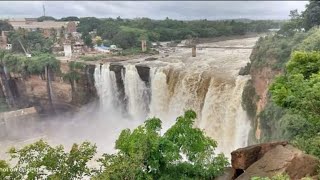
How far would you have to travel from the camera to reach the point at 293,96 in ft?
31.0

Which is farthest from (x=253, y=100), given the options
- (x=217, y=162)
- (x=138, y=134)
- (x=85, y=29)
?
(x=85, y=29)

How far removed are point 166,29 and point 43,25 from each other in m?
14.9

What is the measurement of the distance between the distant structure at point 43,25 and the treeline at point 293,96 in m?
29.0

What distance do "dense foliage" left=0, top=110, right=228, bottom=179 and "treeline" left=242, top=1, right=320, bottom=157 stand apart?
8.00 feet

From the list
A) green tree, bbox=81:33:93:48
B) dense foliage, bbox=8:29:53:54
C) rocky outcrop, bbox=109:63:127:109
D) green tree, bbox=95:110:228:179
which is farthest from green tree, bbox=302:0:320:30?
dense foliage, bbox=8:29:53:54

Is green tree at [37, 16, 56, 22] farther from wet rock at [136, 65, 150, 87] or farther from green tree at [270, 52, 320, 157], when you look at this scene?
green tree at [270, 52, 320, 157]

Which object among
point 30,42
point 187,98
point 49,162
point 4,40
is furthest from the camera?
point 30,42

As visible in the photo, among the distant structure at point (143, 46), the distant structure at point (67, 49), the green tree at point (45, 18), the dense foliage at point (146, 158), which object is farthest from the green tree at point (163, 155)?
the green tree at point (45, 18)

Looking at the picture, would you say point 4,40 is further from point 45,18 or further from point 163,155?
point 163,155

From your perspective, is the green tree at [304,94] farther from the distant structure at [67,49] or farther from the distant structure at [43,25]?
the distant structure at [43,25]

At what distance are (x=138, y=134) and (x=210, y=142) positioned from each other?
5.53 feet

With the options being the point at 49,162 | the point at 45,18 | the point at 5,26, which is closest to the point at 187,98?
the point at 49,162

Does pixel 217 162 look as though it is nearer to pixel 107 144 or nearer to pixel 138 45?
pixel 107 144

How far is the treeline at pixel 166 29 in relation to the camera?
40094mm
